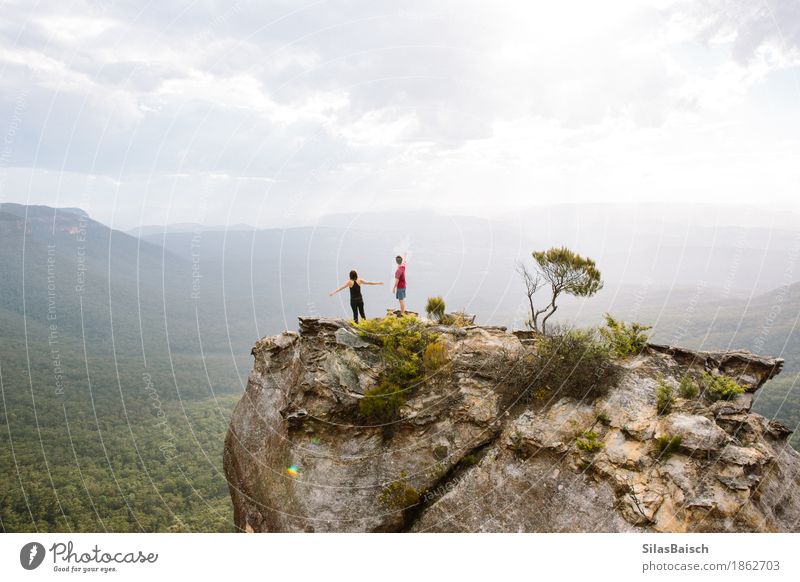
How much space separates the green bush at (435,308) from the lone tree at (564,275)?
397 cm

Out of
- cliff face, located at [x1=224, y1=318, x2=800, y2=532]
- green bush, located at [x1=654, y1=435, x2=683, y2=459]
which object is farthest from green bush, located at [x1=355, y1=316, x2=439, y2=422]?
green bush, located at [x1=654, y1=435, x2=683, y2=459]

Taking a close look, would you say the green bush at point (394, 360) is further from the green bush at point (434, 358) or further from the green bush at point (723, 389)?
the green bush at point (723, 389)

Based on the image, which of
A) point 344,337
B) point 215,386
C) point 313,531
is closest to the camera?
point 313,531

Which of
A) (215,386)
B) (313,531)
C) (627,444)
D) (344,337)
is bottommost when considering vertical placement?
(215,386)

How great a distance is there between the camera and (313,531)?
1398 cm

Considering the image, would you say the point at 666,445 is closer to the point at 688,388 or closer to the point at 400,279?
the point at 688,388

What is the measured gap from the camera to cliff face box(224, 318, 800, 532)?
11.8 metres

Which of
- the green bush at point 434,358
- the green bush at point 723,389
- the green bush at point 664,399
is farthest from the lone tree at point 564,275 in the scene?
the green bush at point 723,389

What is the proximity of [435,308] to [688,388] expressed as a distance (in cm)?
1068

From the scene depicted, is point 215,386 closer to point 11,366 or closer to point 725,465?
point 11,366

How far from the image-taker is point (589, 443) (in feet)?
43.6

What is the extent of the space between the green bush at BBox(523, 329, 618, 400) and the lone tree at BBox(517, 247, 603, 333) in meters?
3.80

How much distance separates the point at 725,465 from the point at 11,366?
145m

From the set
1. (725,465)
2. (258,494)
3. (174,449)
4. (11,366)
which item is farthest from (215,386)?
(725,465)
